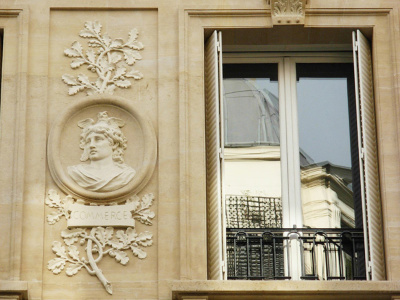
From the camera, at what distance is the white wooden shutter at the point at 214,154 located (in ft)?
50.3

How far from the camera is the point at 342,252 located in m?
15.6

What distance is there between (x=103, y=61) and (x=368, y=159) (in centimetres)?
287

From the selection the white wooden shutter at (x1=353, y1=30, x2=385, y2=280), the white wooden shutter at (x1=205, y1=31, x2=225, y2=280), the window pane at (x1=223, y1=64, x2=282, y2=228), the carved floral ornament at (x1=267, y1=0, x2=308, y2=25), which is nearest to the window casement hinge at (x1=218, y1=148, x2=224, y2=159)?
the white wooden shutter at (x1=205, y1=31, x2=225, y2=280)

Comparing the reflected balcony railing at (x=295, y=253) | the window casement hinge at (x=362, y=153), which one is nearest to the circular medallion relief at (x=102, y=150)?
the reflected balcony railing at (x=295, y=253)

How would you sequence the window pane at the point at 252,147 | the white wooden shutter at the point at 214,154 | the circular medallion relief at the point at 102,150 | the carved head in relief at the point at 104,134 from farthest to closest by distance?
the window pane at the point at 252,147 < the carved head in relief at the point at 104,134 < the circular medallion relief at the point at 102,150 < the white wooden shutter at the point at 214,154

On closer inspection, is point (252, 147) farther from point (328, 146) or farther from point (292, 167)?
point (328, 146)

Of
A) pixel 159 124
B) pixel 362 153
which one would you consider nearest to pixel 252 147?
pixel 159 124

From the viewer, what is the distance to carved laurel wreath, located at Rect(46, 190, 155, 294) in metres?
15.2

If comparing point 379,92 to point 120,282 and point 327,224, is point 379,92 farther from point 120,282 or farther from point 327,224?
point 120,282

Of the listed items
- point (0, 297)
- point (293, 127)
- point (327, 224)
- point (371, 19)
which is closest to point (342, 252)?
point (327, 224)

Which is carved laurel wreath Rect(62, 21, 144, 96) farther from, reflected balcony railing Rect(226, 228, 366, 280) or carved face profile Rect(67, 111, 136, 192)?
reflected balcony railing Rect(226, 228, 366, 280)

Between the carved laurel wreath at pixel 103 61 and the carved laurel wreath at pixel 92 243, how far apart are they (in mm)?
1253

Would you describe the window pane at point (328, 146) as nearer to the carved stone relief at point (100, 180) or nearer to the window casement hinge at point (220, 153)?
the window casement hinge at point (220, 153)

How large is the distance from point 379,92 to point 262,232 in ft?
6.10
